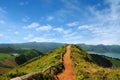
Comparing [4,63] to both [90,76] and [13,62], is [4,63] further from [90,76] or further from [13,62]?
[90,76]

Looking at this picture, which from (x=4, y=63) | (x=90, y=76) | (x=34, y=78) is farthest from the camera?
(x=4, y=63)

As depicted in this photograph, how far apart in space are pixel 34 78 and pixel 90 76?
28.0ft

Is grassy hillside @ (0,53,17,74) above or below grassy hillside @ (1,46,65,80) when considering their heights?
below

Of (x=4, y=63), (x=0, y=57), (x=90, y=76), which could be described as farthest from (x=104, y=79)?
(x=0, y=57)

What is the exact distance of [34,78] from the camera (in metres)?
21.9

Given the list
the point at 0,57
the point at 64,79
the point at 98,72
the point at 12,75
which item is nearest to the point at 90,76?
the point at 98,72

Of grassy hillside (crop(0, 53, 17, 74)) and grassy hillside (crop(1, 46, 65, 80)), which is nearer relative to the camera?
grassy hillside (crop(1, 46, 65, 80))

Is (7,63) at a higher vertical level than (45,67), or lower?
lower

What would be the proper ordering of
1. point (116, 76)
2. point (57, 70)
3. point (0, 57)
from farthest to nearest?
1. point (0, 57)
2. point (57, 70)
3. point (116, 76)

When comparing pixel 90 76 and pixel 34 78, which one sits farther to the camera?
pixel 90 76

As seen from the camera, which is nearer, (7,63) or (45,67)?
(45,67)

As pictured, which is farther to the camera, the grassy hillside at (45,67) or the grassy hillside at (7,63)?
the grassy hillside at (7,63)

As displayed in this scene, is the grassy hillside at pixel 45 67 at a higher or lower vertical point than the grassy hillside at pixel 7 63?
higher

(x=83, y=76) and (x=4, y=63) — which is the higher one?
(x=83, y=76)
